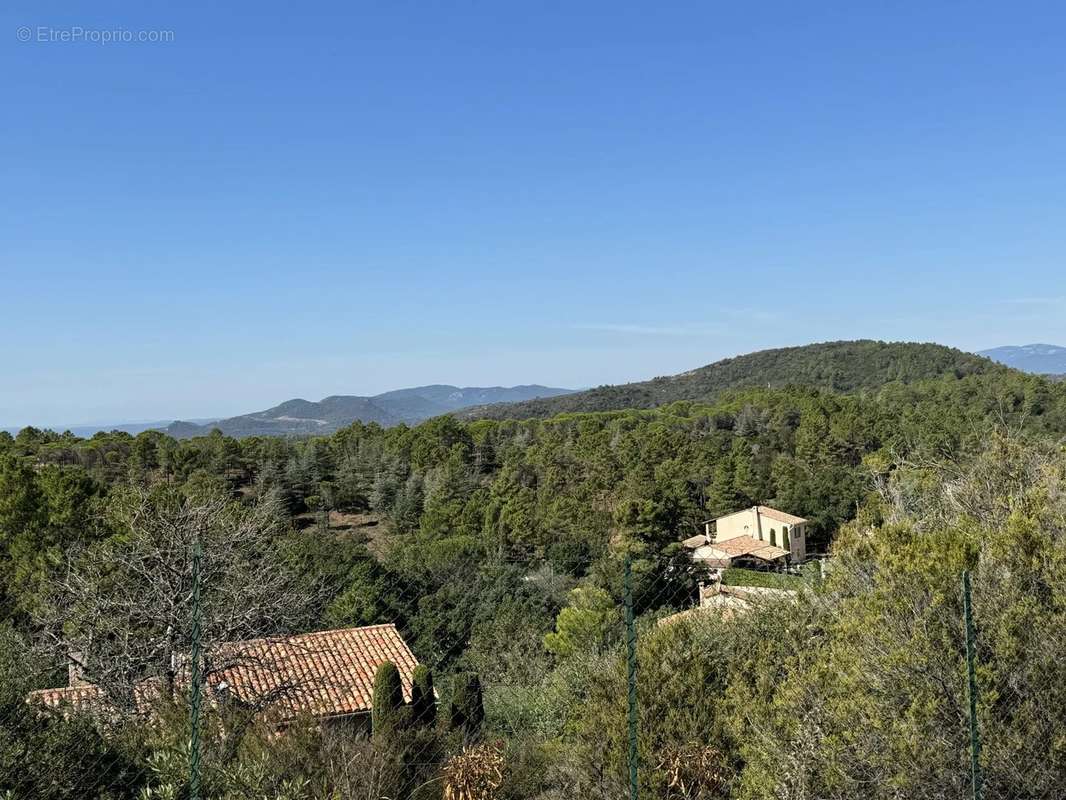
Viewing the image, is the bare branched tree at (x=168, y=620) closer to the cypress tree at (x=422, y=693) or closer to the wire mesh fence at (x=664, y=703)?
the wire mesh fence at (x=664, y=703)

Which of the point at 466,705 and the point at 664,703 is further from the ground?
the point at 664,703

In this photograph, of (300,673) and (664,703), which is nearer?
(664,703)

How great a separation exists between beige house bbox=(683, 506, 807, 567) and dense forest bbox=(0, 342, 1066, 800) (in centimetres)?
173

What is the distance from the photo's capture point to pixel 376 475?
1853 inches

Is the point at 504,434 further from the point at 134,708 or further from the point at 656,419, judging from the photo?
the point at 134,708

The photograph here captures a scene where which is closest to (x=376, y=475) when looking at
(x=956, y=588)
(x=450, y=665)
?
(x=450, y=665)

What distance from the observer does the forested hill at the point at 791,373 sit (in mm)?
84631

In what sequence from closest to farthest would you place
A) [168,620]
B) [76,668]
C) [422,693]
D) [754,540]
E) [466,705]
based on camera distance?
[168,620]
[76,668]
[422,693]
[466,705]
[754,540]

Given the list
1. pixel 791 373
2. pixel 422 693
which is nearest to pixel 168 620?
pixel 422 693

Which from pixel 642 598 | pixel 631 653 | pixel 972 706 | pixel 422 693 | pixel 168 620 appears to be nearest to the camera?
pixel 631 653

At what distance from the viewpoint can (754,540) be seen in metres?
33.8

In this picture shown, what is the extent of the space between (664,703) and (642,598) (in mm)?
2634

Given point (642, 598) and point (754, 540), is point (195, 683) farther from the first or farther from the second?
point (754, 540)

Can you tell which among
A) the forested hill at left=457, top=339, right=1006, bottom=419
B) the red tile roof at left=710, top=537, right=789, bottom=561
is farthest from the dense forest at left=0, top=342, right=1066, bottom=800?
the forested hill at left=457, top=339, right=1006, bottom=419
